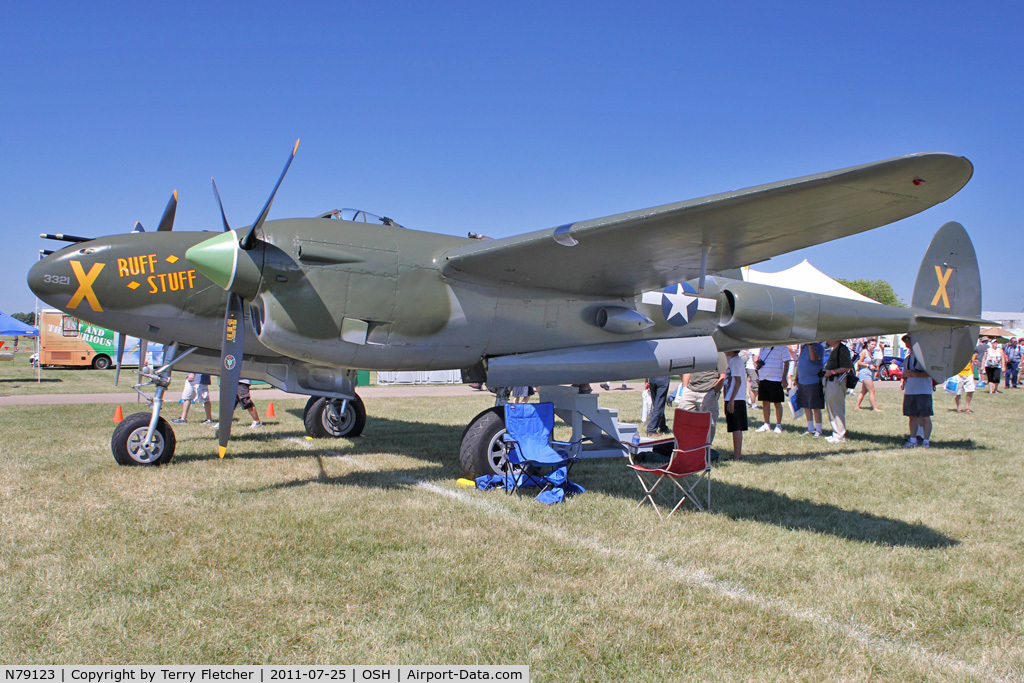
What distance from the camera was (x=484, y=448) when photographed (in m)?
7.12

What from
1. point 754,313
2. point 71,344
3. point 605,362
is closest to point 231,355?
point 605,362

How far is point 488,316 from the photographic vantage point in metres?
7.19

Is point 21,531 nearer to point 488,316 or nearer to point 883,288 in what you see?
point 488,316

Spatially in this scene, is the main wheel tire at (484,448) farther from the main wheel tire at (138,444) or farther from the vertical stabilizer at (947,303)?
the vertical stabilizer at (947,303)

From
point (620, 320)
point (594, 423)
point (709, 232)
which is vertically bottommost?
point (594, 423)

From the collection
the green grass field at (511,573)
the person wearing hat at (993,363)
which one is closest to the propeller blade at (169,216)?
the green grass field at (511,573)

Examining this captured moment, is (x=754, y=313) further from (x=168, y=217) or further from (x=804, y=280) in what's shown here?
(x=804, y=280)

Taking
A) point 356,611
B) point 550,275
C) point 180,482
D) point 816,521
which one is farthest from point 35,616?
point 816,521

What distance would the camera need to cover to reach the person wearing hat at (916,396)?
1048 cm

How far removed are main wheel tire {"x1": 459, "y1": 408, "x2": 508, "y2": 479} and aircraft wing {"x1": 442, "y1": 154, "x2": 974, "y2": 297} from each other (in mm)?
1604

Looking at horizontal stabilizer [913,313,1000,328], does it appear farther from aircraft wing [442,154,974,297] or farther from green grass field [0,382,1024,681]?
aircraft wing [442,154,974,297]

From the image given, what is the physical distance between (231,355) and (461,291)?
8.20 feet

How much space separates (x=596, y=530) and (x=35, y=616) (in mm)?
3908

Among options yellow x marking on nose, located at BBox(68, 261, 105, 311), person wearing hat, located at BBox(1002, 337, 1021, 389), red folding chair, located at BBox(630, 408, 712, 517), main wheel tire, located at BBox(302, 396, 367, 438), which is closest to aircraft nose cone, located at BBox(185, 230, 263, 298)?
yellow x marking on nose, located at BBox(68, 261, 105, 311)
